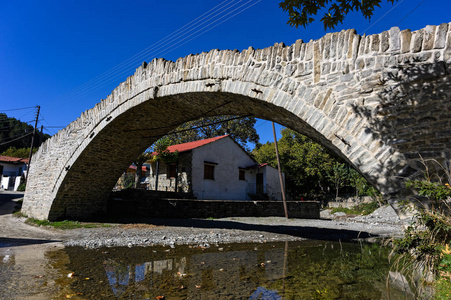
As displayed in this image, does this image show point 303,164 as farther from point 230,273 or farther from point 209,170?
point 230,273

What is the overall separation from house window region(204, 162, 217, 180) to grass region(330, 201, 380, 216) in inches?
345

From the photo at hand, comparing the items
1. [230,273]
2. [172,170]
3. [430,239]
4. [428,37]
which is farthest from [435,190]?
[172,170]

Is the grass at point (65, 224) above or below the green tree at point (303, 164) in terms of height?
below

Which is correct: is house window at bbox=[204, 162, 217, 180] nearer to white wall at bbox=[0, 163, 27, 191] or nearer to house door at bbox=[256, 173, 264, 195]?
house door at bbox=[256, 173, 264, 195]

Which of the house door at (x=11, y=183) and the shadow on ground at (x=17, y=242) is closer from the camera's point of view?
the shadow on ground at (x=17, y=242)

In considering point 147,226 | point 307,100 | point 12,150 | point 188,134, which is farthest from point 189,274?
point 12,150

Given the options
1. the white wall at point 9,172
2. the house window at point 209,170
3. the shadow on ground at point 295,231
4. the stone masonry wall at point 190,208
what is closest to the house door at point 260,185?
the house window at point 209,170

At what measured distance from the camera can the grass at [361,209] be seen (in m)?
17.9

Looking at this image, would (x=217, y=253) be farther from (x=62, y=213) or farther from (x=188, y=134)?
(x=188, y=134)

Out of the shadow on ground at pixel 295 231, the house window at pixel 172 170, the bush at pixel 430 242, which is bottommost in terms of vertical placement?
the shadow on ground at pixel 295 231

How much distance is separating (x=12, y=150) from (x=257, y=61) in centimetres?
4047

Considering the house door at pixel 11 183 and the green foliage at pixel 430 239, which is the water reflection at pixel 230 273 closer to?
the green foliage at pixel 430 239

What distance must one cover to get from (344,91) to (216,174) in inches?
577

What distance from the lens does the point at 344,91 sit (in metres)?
4.13
